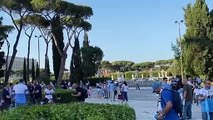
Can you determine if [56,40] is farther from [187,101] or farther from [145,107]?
[187,101]

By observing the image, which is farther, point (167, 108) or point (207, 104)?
point (207, 104)

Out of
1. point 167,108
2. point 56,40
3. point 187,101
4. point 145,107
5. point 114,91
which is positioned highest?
point 56,40

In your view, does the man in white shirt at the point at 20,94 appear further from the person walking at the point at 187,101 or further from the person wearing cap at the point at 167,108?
the person wearing cap at the point at 167,108

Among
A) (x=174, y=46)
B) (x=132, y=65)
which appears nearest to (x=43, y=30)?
(x=174, y=46)

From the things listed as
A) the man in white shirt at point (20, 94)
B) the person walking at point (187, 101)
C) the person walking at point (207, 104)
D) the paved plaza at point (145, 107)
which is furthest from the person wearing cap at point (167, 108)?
the man in white shirt at point (20, 94)

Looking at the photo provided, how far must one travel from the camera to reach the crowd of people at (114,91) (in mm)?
26453

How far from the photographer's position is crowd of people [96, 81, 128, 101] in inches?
1041

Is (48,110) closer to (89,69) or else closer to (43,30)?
(43,30)

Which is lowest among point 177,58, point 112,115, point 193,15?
point 112,115

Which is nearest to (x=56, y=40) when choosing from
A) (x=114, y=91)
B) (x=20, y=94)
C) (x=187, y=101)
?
(x=114, y=91)

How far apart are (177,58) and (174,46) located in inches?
81.3

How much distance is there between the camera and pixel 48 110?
7.54 meters

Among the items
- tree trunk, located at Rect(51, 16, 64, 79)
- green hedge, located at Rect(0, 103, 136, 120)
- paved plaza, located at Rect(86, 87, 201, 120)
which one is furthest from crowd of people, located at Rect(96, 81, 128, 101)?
green hedge, located at Rect(0, 103, 136, 120)

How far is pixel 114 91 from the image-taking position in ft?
99.8
